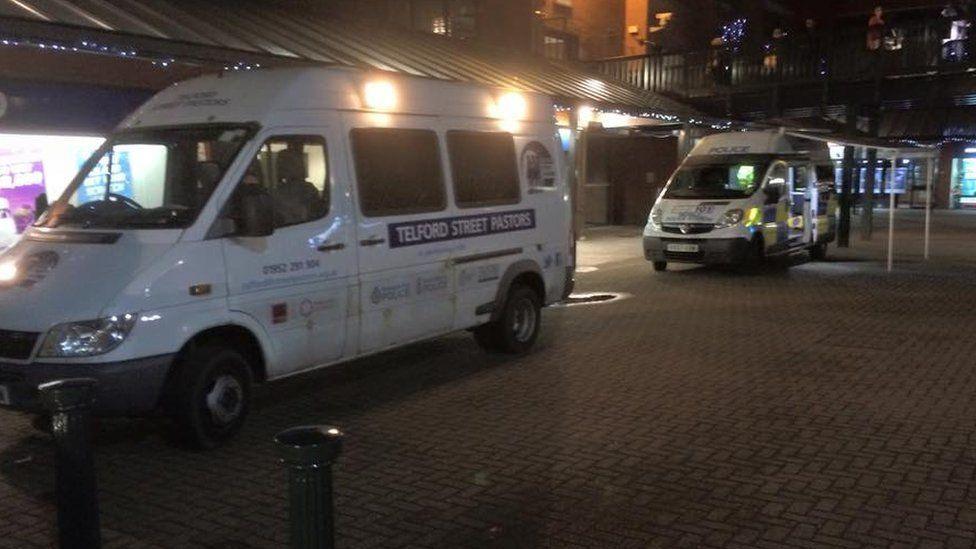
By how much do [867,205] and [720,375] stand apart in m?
15.6

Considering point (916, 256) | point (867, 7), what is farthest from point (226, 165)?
point (867, 7)

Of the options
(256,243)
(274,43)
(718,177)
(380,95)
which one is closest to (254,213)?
(256,243)


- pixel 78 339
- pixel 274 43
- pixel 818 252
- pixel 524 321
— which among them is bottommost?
pixel 818 252

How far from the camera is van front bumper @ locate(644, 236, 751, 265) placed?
576 inches

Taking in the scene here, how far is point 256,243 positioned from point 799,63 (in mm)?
18910

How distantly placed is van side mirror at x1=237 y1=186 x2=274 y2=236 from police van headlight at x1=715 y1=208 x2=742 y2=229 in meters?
10.3

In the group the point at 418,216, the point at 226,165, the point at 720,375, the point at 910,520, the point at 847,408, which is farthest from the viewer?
the point at 720,375

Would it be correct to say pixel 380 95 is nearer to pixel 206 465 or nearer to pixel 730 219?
pixel 206 465

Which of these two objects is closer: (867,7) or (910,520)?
(910,520)

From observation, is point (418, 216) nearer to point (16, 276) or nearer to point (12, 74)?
point (16, 276)

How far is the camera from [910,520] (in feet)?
15.4

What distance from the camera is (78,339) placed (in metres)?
5.27

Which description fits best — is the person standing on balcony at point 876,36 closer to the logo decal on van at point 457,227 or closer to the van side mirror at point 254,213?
the logo decal on van at point 457,227

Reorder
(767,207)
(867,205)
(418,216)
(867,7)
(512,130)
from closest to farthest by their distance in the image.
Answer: (418,216) → (512,130) → (767,207) → (867,205) → (867,7)
